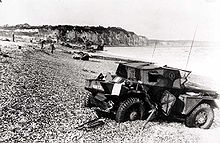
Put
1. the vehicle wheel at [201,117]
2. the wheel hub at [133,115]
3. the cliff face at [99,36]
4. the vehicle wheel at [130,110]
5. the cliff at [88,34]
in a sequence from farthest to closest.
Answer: the cliff face at [99,36], the cliff at [88,34], the vehicle wheel at [201,117], the wheel hub at [133,115], the vehicle wheel at [130,110]

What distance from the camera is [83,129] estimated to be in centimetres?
855

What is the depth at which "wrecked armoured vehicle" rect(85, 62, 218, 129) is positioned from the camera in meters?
9.23

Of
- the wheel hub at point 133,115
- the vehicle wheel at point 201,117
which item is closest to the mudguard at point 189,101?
the vehicle wheel at point 201,117

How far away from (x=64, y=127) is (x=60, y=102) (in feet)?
7.57

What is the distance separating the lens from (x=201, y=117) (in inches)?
390

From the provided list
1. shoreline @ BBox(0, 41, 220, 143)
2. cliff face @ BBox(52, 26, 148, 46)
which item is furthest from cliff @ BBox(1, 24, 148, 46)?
shoreline @ BBox(0, 41, 220, 143)

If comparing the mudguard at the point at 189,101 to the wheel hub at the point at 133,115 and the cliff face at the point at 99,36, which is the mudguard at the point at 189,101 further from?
the cliff face at the point at 99,36

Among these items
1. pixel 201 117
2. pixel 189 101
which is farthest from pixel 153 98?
pixel 201 117

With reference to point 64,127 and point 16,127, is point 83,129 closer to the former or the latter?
point 64,127

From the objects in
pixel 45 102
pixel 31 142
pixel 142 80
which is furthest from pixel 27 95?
pixel 142 80

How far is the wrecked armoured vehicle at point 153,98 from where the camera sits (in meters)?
9.23

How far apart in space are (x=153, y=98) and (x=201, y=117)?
1.95 metres

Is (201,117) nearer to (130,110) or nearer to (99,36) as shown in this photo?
(130,110)

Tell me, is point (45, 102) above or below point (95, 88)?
below
